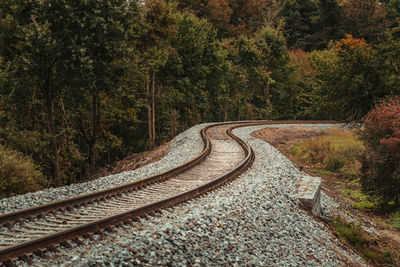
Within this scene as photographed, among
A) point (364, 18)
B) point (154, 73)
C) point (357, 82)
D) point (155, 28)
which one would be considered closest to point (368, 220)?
point (357, 82)

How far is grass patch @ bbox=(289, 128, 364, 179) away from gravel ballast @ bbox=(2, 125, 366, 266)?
723 centimetres

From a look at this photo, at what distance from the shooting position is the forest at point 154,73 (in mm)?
12805

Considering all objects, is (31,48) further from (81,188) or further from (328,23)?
(328,23)

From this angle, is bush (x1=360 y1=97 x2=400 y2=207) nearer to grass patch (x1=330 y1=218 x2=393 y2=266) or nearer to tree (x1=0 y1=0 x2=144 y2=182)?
grass patch (x1=330 y1=218 x2=393 y2=266)

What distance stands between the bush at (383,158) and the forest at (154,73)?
25cm

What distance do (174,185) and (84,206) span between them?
2679 millimetres

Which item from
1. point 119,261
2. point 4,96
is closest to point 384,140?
point 119,261

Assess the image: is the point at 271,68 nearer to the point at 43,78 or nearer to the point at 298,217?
the point at 43,78

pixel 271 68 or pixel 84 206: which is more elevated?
pixel 271 68

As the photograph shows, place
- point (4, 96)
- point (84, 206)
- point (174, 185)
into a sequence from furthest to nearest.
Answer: point (4, 96), point (174, 185), point (84, 206)

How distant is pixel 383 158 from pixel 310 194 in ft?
13.3

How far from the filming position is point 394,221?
457 inches

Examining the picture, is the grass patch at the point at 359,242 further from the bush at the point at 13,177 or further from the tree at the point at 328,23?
the tree at the point at 328,23

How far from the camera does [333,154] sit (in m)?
17.8
